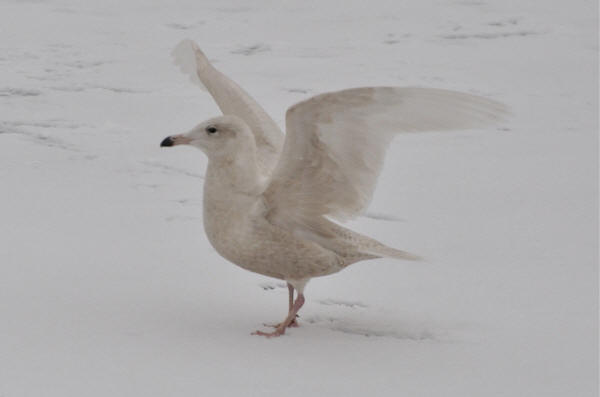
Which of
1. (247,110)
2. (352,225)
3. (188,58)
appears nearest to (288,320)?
(247,110)

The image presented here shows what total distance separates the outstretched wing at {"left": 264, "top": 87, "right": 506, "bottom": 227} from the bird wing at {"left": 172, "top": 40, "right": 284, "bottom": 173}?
0.45 meters

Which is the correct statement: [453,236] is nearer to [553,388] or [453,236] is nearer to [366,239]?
[366,239]

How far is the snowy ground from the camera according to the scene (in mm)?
3799

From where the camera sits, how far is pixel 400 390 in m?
3.64

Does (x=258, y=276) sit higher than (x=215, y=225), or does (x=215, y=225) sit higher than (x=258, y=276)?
(x=215, y=225)

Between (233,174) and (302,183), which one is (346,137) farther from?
(233,174)

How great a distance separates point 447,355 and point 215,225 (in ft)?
3.06

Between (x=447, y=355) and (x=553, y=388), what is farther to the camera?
(x=447, y=355)

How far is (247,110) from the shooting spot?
15.5 ft

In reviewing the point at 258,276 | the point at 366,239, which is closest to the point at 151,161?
the point at 258,276

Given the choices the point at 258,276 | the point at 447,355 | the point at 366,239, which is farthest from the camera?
the point at 258,276

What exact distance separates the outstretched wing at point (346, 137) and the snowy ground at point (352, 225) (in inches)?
19.0

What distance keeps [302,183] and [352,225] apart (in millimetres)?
1479

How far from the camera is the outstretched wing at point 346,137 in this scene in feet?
12.0
